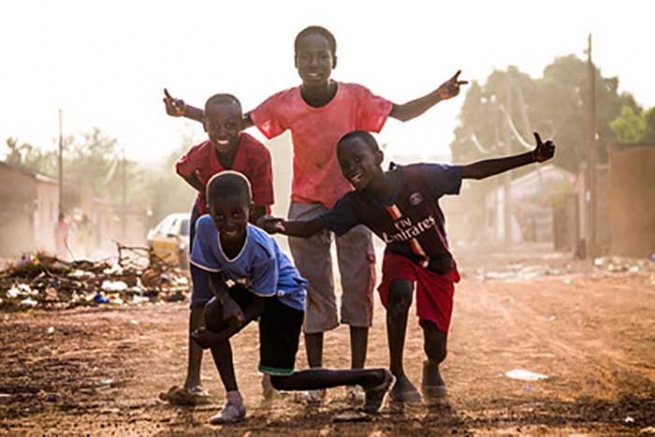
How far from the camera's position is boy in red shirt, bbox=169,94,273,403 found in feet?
19.1

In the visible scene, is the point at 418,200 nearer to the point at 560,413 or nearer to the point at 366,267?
the point at 366,267

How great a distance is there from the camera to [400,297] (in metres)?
5.66

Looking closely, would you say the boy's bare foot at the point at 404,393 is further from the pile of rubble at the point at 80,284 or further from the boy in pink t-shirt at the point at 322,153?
the pile of rubble at the point at 80,284

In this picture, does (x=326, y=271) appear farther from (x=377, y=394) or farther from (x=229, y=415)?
(x=229, y=415)

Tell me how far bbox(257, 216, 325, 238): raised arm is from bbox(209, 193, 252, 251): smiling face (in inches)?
24.8

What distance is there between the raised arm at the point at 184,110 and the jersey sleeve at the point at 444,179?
109 cm

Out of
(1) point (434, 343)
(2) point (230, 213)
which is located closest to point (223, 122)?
(2) point (230, 213)

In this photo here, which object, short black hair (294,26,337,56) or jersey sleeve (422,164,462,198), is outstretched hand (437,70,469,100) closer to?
jersey sleeve (422,164,462,198)

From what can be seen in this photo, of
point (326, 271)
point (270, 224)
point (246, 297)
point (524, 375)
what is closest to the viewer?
point (246, 297)

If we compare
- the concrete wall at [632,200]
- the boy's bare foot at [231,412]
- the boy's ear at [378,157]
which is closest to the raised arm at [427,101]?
the boy's ear at [378,157]

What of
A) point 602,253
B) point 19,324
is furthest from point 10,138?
point 19,324

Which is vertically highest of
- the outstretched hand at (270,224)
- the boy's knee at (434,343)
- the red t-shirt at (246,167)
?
the red t-shirt at (246,167)

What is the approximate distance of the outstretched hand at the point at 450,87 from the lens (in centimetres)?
593

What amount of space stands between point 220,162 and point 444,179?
125 cm
